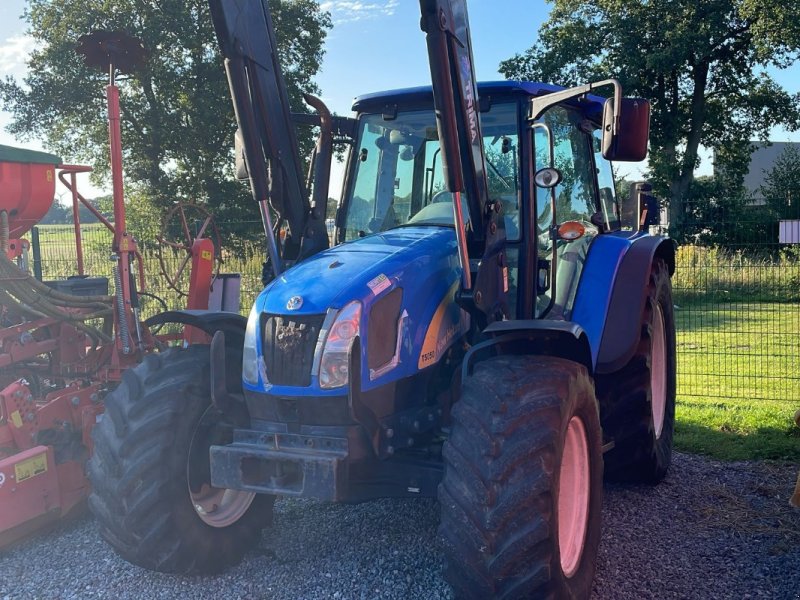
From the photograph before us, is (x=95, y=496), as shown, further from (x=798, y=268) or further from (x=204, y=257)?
(x=798, y=268)

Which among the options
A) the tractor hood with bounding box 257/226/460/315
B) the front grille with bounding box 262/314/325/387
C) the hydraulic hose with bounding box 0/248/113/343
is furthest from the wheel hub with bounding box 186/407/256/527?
the hydraulic hose with bounding box 0/248/113/343

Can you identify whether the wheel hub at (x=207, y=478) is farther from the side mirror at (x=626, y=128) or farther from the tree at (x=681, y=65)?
the tree at (x=681, y=65)

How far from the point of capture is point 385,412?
130 inches

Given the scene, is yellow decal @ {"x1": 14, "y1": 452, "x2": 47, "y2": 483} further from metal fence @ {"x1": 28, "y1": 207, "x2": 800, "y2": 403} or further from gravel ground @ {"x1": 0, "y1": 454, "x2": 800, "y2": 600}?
A: metal fence @ {"x1": 28, "y1": 207, "x2": 800, "y2": 403}

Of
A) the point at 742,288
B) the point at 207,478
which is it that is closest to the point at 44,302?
the point at 207,478

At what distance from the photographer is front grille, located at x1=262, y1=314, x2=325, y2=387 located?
316cm

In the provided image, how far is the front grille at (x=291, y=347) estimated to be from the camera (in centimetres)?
316

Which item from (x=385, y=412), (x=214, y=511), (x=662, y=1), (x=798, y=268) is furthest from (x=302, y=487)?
(x=662, y=1)

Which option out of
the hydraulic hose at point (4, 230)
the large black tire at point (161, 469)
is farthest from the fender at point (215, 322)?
the hydraulic hose at point (4, 230)

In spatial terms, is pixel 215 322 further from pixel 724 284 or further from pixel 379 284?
pixel 724 284

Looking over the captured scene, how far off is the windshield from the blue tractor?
0.01 metres

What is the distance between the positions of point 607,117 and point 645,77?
2418cm

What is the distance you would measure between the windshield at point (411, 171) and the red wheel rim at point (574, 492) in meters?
1.12

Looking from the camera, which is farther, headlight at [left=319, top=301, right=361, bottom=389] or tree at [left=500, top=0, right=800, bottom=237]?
tree at [left=500, top=0, right=800, bottom=237]
